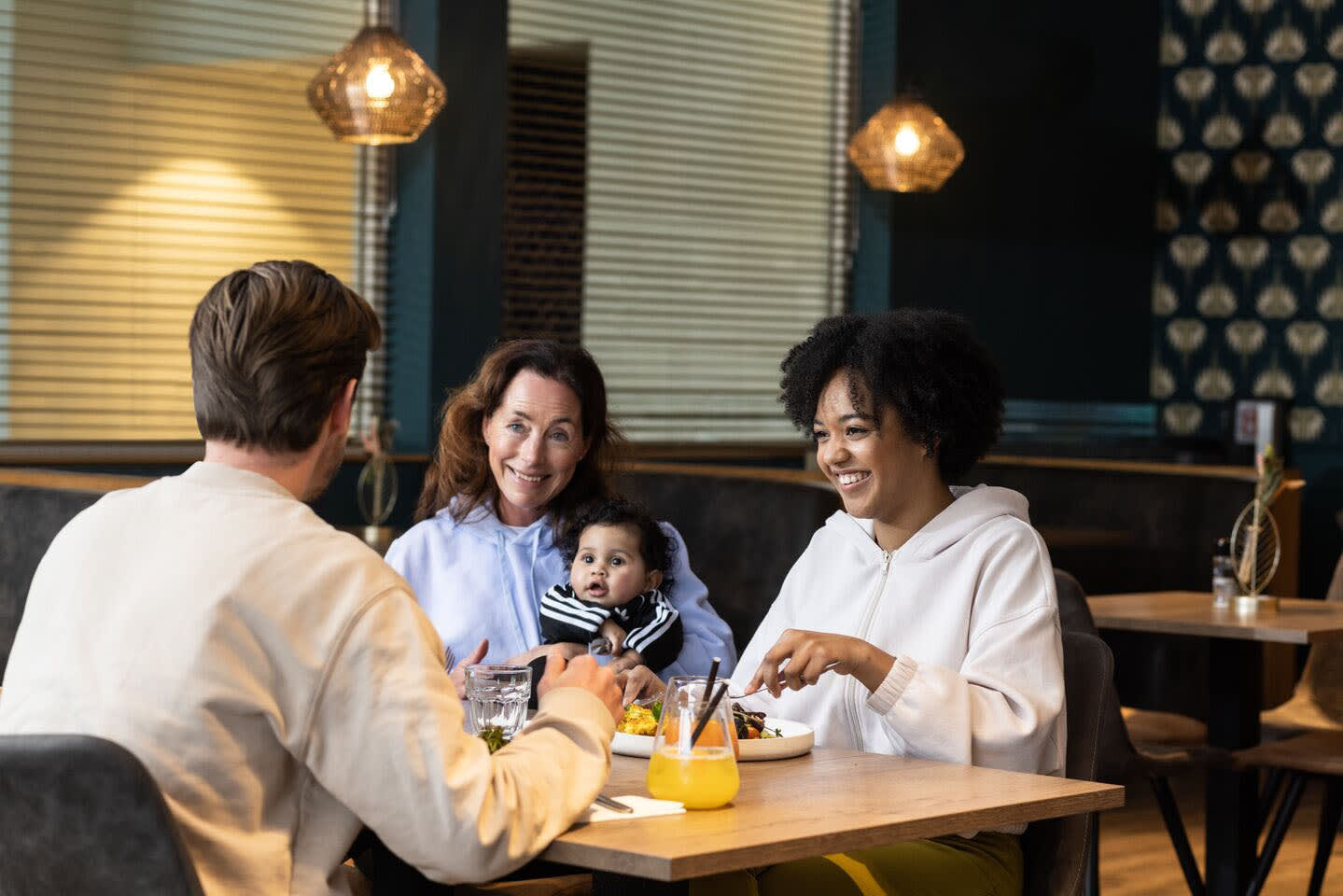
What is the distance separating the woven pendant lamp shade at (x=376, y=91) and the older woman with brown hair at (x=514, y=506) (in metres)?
2.26

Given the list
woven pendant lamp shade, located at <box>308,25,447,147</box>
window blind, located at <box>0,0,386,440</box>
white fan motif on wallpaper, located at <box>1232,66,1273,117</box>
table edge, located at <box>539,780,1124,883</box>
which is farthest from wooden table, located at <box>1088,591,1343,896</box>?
white fan motif on wallpaper, located at <box>1232,66,1273,117</box>

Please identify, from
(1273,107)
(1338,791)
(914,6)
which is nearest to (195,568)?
(1338,791)

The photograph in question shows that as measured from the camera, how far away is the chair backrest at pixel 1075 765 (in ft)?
7.43

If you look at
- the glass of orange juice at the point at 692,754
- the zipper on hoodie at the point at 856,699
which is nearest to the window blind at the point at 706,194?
the zipper on hoodie at the point at 856,699

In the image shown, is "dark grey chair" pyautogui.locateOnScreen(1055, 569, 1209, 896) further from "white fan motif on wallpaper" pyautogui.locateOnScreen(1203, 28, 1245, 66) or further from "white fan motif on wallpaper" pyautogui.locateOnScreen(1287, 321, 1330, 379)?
"white fan motif on wallpaper" pyautogui.locateOnScreen(1203, 28, 1245, 66)

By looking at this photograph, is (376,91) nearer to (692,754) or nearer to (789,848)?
(692,754)

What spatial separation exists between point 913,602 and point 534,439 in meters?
0.86

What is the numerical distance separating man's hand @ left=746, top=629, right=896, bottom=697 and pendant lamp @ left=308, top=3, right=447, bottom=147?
3396mm

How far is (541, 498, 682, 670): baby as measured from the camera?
293cm

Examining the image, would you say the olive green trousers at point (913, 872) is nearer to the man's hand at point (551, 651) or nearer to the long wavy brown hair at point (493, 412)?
the man's hand at point (551, 651)

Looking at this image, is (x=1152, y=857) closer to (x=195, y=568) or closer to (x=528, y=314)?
(x=528, y=314)


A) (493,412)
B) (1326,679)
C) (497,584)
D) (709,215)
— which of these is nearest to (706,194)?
(709,215)

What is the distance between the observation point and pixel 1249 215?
827cm

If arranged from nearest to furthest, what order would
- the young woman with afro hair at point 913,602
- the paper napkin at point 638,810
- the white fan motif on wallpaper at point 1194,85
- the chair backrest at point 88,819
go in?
the chair backrest at point 88,819
the paper napkin at point 638,810
the young woman with afro hair at point 913,602
the white fan motif on wallpaper at point 1194,85
